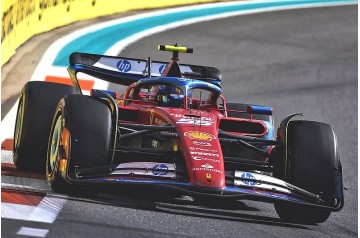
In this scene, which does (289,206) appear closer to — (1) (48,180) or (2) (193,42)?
(1) (48,180)

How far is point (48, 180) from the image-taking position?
325 inches

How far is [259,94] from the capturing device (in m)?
15.1

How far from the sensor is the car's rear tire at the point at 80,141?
25.9ft

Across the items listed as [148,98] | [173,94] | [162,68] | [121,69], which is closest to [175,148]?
[173,94]

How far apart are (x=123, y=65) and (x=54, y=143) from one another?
9.52ft

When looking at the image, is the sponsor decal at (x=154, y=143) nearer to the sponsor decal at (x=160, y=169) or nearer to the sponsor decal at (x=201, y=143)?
the sponsor decal at (x=201, y=143)

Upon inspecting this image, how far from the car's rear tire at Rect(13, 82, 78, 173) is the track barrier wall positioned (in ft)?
15.4

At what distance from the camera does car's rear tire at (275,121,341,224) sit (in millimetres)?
8312

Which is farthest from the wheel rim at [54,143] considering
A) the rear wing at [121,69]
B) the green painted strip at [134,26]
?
the green painted strip at [134,26]

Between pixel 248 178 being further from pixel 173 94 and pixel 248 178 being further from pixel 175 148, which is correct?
pixel 173 94

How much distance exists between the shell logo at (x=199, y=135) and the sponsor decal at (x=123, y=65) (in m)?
3.04

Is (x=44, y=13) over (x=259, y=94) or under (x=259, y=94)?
over

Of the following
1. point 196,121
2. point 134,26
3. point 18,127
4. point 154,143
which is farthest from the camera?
point 134,26

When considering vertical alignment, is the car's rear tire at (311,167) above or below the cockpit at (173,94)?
below
